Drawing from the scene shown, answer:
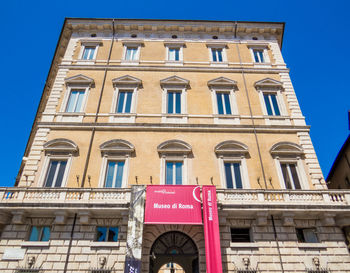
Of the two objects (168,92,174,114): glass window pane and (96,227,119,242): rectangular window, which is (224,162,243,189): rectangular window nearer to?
(168,92,174,114): glass window pane

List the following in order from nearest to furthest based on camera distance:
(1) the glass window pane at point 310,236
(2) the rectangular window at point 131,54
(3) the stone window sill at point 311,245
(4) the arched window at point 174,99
→ (3) the stone window sill at point 311,245
(1) the glass window pane at point 310,236
(4) the arched window at point 174,99
(2) the rectangular window at point 131,54

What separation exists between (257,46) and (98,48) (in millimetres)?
13777

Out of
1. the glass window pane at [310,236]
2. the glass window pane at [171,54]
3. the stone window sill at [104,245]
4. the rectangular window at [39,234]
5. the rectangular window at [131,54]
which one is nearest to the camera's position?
the stone window sill at [104,245]

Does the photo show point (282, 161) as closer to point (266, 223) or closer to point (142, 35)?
point (266, 223)

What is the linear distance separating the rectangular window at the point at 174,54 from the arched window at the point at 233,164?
9407 millimetres

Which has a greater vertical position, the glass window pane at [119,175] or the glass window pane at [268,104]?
the glass window pane at [268,104]

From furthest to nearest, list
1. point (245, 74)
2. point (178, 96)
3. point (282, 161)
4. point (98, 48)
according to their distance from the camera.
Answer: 1. point (98, 48)
2. point (245, 74)
3. point (178, 96)
4. point (282, 161)

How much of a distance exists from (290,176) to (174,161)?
6.98 metres

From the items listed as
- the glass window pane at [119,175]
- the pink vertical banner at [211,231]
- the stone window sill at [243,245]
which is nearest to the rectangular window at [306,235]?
the stone window sill at [243,245]

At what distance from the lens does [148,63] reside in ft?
69.0

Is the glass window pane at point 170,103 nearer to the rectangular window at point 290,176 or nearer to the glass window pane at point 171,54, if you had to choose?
the glass window pane at point 171,54

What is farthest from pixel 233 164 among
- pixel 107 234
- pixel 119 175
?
pixel 107 234

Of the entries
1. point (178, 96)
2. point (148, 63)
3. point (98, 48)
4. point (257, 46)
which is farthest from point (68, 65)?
point (257, 46)

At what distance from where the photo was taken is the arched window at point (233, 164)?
1509 centimetres
